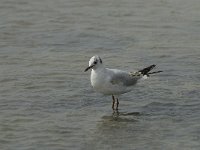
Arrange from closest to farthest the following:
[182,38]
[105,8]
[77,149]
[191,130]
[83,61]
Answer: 1. [77,149]
2. [191,130]
3. [83,61]
4. [182,38]
5. [105,8]

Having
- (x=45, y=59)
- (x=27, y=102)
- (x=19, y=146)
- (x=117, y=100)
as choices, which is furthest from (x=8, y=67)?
(x=19, y=146)

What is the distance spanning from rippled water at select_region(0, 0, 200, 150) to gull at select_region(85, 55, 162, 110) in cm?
31

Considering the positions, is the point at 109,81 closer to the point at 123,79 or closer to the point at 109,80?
the point at 109,80

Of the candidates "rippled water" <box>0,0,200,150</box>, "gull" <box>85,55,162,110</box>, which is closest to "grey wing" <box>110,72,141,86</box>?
"gull" <box>85,55,162,110</box>

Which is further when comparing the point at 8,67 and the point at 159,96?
the point at 8,67

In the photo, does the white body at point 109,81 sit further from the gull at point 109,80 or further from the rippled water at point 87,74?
the rippled water at point 87,74

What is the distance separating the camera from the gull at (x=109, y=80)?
37.6 feet

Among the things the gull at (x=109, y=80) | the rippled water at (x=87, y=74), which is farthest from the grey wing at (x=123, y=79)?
the rippled water at (x=87, y=74)

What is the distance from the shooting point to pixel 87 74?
1362 cm

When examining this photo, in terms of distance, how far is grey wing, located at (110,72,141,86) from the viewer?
457 inches

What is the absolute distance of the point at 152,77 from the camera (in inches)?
524

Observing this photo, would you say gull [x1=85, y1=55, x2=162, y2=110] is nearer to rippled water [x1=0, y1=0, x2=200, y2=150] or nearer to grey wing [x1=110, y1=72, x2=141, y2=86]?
grey wing [x1=110, y1=72, x2=141, y2=86]

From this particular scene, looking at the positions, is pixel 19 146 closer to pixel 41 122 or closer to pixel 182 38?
pixel 41 122

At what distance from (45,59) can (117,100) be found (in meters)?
3.19
